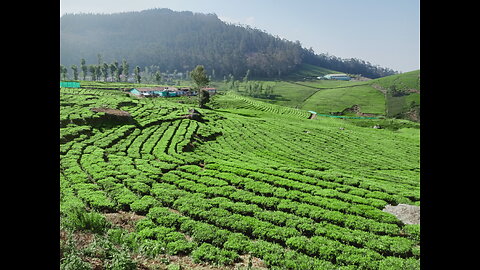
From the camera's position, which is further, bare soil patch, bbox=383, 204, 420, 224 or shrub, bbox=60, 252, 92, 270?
bare soil patch, bbox=383, 204, 420, 224

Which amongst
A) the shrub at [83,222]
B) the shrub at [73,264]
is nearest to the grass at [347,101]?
the shrub at [83,222]

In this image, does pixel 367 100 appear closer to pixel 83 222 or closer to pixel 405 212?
pixel 405 212

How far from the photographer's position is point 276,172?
A: 101 feet

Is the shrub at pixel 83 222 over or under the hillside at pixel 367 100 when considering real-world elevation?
under

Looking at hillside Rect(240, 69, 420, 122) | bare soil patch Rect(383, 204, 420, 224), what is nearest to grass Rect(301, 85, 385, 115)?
hillside Rect(240, 69, 420, 122)

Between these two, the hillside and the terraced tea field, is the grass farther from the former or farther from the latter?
the terraced tea field

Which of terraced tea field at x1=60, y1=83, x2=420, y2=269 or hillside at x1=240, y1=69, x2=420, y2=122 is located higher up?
hillside at x1=240, y1=69, x2=420, y2=122

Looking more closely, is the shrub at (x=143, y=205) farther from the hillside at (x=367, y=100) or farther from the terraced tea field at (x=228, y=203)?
the hillside at (x=367, y=100)

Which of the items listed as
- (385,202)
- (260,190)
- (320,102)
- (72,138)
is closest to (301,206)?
(260,190)

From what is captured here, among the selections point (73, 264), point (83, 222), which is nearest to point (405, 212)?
point (73, 264)

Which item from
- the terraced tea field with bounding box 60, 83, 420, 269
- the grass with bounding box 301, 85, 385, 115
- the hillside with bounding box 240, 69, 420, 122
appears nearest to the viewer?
the terraced tea field with bounding box 60, 83, 420, 269
